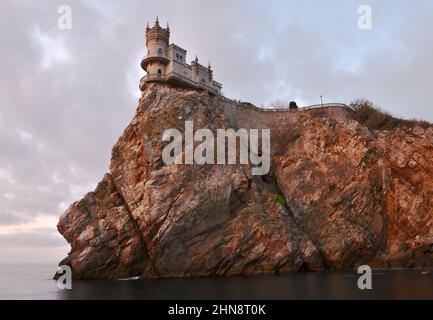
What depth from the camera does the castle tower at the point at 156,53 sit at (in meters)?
59.2

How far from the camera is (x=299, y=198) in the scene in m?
55.3

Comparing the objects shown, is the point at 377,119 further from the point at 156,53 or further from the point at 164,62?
the point at 156,53

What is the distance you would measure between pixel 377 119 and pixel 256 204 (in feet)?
90.0

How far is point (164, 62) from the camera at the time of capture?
5988 cm

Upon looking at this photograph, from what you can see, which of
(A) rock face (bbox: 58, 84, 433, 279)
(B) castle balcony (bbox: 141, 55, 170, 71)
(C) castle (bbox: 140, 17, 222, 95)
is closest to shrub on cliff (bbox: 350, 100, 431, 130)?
(A) rock face (bbox: 58, 84, 433, 279)

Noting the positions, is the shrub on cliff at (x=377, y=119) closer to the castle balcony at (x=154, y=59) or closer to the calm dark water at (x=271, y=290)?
the calm dark water at (x=271, y=290)

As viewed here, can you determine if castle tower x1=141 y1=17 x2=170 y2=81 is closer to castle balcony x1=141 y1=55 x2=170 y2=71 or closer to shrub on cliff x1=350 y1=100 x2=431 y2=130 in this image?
castle balcony x1=141 y1=55 x2=170 y2=71

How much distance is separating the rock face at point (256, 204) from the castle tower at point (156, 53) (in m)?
2.91

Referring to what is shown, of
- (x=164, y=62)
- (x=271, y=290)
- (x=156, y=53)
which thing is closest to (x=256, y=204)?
(x=271, y=290)

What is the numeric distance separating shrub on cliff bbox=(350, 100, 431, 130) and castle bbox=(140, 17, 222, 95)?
1104 inches

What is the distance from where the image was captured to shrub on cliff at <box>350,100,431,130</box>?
199 ft

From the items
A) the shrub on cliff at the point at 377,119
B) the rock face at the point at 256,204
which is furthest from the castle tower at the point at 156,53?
the shrub on cliff at the point at 377,119
